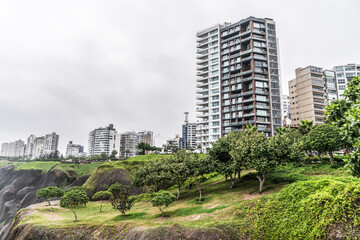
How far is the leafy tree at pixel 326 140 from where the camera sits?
29111 mm

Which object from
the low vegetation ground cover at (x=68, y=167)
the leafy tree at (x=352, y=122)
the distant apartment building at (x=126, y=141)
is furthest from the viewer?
the distant apartment building at (x=126, y=141)

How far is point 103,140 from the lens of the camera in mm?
173500

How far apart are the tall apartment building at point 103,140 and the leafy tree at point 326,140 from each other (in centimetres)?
16142

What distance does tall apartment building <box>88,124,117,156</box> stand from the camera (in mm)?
172175

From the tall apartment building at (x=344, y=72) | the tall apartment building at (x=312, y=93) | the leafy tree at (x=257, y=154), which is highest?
the tall apartment building at (x=344, y=72)

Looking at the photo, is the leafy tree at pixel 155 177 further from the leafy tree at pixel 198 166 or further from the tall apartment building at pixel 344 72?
the tall apartment building at pixel 344 72

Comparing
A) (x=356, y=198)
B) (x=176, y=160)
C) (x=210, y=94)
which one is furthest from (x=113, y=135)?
(x=356, y=198)

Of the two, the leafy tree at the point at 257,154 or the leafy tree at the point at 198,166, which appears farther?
the leafy tree at the point at 198,166

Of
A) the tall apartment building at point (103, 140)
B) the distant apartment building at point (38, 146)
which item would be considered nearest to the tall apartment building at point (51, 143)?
the distant apartment building at point (38, 146)

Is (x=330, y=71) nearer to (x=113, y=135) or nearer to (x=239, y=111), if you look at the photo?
(x=239, y=111)

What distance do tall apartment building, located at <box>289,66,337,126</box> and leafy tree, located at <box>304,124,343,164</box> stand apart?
200ft

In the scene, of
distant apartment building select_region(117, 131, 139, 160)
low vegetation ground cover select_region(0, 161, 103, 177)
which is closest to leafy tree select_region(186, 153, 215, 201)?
low vegetation ground cover select_region(0, 161, 103, 177)

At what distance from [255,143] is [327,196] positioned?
10.2m

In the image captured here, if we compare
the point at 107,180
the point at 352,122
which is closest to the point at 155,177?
the point at 107,180
